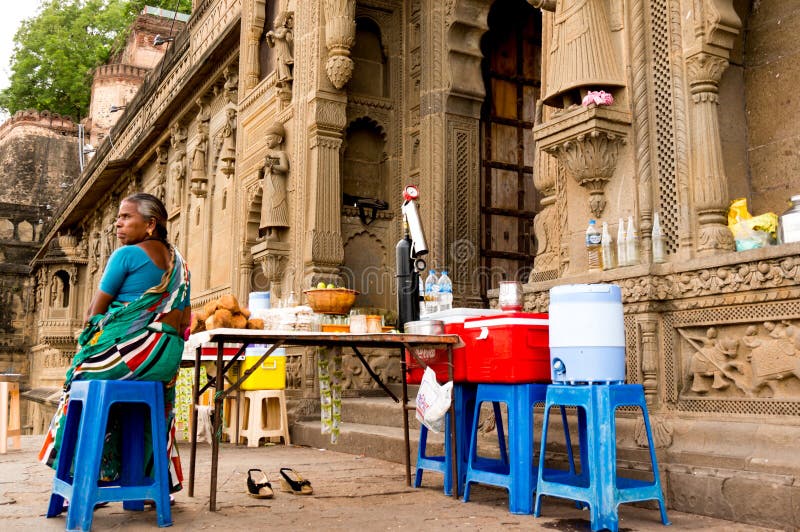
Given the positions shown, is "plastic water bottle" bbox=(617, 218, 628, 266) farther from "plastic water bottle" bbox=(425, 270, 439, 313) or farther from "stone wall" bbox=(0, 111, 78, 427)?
"stone wall" bbox=(0, 111, 78, 427)

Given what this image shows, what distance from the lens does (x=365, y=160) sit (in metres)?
10.4

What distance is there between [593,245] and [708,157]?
913mm

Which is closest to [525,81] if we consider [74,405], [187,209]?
[74,405]

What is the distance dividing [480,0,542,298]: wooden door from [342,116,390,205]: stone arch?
134cm

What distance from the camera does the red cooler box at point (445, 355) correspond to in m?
4.94

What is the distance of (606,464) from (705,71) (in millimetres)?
2613

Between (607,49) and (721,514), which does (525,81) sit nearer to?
(607,49)

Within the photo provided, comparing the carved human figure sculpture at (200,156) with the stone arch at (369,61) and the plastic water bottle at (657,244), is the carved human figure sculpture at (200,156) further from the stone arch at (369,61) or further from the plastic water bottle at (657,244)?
the plastic water bottle at (657,244)

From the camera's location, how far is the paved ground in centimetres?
407

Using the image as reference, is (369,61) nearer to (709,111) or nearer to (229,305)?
(229,305)

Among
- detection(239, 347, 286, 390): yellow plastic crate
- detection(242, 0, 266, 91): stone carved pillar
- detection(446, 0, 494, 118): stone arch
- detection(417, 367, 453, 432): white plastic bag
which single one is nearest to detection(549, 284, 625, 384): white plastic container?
detection(417, 367, 453, 432): white plastic bag

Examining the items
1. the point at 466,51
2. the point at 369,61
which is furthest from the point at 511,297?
the point at 369,61

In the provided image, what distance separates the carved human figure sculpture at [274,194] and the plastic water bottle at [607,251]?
5.69 m

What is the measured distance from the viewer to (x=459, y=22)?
950cm
